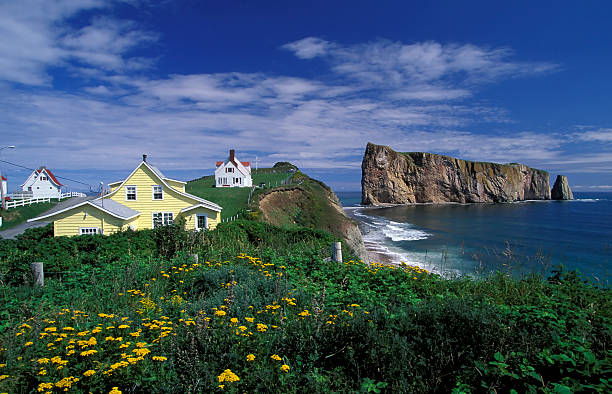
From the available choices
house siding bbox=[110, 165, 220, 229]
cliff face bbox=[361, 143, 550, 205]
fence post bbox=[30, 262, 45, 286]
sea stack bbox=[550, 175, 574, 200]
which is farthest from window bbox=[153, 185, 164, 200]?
sea stack bbox=[550, 175, 574, 200]

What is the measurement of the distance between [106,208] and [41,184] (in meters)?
41.1

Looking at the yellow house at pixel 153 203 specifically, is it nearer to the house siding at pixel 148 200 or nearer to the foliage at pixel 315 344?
the house siding at pixel 148 200

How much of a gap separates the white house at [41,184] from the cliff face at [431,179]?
84.6m

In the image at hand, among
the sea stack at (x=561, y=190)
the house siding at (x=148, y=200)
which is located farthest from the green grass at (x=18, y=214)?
→ the sea stack at (x=561, y=190)

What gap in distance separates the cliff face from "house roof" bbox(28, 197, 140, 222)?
302 ft

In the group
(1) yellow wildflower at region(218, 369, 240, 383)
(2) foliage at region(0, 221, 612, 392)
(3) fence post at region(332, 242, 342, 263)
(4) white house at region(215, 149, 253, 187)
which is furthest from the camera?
(4) white house at region(215, 149, 253, 187)

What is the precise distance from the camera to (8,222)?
100.0ft

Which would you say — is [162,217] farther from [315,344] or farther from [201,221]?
[315,344]

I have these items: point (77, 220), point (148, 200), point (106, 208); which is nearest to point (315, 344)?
point (106, 208)

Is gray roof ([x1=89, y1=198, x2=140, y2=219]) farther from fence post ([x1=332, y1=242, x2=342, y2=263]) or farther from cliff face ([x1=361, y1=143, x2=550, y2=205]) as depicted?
cliff face ([x1=361, y1=143, x2=550, y2=205])

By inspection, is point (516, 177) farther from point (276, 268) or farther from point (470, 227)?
point (276, 268)

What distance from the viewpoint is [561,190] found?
139000mm

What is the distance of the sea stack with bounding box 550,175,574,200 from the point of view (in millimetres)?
138750

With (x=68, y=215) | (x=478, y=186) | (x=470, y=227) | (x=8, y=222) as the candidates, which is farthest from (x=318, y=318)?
(x=478, y=186)
